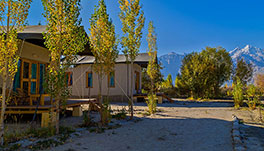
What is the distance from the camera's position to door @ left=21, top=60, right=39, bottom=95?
335 inches

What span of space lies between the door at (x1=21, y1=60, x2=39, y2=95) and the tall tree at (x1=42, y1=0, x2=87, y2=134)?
387 centimetres

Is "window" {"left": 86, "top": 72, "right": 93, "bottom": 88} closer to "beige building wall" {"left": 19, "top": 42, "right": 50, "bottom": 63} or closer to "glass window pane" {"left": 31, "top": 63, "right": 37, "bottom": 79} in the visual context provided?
→ "beige building wall" {"left": 19, "top": 42, "right": 50, "bottom": 63}

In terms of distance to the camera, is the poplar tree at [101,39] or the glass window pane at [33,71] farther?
the glass window pane at [33,71]

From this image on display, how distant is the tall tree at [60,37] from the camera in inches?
204

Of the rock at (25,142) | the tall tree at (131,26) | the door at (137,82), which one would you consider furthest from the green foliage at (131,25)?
the door at (137,82)

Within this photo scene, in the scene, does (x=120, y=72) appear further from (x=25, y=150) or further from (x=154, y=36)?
(x=25, y=150)

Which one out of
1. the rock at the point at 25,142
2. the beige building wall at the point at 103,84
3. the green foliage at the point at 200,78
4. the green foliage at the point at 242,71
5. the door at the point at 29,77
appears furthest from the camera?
the green foliage at the point at 242,71

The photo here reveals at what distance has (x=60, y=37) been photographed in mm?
5238

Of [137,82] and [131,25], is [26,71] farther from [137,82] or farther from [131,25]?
[137,82]

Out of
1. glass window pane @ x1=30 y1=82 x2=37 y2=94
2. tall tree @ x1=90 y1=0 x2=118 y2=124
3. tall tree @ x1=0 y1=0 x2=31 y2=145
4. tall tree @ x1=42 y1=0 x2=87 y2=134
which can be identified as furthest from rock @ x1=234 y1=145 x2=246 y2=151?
glass window pane @ x1=30 y1=82 x2=37 y2=94

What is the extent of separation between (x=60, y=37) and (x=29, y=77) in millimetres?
4485

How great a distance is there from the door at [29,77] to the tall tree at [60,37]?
387 centimetres

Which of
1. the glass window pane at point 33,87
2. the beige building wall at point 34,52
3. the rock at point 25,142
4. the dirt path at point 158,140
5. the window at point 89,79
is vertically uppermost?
the beige building wall at point 34,52

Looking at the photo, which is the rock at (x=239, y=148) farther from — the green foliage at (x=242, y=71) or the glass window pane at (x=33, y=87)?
the green foliage at (x=242, y=71)
